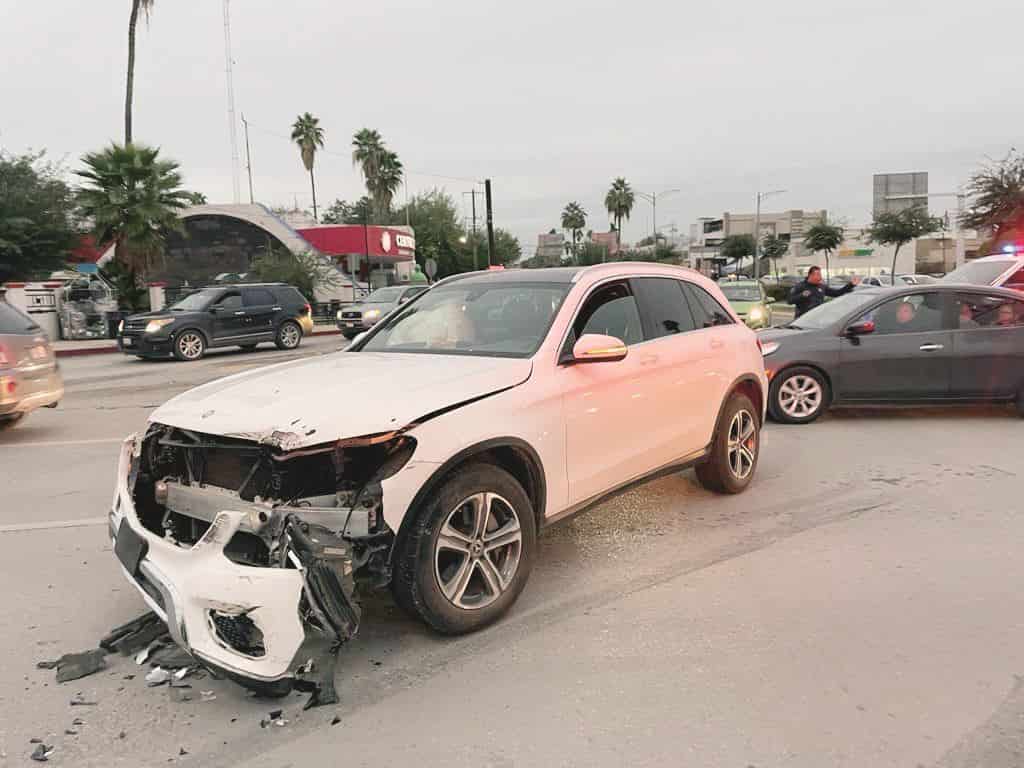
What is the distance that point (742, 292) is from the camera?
18.9 metres

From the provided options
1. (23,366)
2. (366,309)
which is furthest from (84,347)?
(23,366)

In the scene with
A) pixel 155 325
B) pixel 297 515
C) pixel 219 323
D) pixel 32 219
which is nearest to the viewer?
pixel 297 515

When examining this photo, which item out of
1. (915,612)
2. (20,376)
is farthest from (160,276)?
(915,612)

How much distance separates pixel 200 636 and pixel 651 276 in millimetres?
3529

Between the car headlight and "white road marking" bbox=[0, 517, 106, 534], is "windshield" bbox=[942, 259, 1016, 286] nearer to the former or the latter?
"white road marking" bbox=[0, 517, 106, 534]

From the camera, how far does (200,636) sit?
9.46 feet

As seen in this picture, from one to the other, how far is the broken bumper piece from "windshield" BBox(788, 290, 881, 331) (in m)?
7.35

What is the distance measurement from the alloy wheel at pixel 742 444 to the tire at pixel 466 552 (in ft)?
8.11

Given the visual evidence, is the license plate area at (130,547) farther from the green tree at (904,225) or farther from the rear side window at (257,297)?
the green tree at (904,225)

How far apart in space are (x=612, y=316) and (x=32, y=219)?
102 feet

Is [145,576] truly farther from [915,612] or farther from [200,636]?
[915,612]

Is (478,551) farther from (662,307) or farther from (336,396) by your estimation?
(662,307)

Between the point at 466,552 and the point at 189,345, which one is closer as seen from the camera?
the point at 466,552

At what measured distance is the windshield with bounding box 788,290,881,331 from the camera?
8.86 metres
